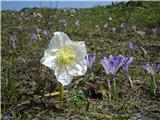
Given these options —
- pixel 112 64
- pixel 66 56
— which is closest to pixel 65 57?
pixel 66 56

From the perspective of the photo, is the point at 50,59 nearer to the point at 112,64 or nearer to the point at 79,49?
the point at 79,49

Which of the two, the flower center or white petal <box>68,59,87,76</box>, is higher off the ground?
the flower center

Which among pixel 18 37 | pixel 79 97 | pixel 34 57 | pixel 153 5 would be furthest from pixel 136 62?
pixel 153 5

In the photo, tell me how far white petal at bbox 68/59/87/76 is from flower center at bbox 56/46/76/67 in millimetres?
27

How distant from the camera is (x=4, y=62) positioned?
4.23 metres

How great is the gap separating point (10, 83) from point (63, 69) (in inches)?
22.7

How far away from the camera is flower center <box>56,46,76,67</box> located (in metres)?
2.25

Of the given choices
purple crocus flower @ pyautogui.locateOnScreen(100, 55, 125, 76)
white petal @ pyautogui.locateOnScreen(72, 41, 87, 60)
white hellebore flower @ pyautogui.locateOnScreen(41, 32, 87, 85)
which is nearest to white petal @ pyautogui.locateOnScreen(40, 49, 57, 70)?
white hellebore flower @ pyautogui.locateOnScreen(41, 32, 87, 85)

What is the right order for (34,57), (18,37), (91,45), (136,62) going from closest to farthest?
1. (136,62)
2. (34,57)
3. (91,45)
4. (18,37)

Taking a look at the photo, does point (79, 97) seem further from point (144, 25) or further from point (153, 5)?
point (153, 5)

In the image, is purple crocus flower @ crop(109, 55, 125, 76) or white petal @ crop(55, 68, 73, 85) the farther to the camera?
purple crocus flower @ crop(109, 55, 125, 76)

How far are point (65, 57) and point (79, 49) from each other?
0.28 feet

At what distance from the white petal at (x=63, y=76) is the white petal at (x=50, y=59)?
3 centimetres

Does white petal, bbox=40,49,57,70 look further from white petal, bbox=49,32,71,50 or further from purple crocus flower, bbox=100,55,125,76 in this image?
purple crocus flower, bbox=100,55,125,76
